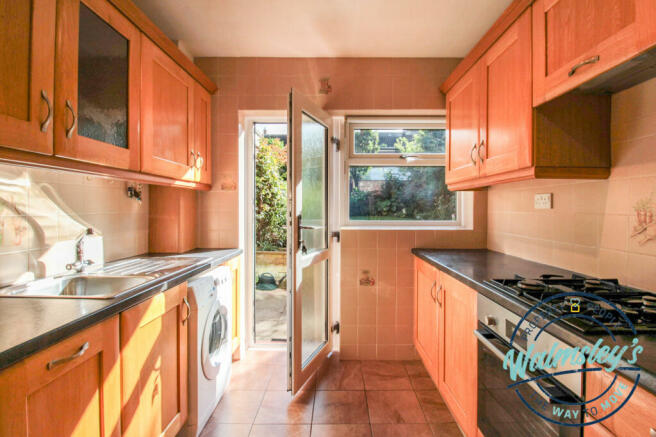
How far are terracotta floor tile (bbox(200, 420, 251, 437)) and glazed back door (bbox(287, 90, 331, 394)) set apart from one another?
0.34 m

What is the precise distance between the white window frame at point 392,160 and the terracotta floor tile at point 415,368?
1.12m

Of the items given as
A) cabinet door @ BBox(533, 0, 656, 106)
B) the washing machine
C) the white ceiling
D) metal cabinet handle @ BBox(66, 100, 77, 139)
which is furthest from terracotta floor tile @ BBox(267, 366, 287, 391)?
the white ceiling

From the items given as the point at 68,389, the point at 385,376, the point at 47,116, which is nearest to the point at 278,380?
the point at 385,376

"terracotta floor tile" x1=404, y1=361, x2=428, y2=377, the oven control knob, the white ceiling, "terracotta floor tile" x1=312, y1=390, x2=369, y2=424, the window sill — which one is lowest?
"terracotta floor tile" x1=312, y1=390, x2=369, y2=424

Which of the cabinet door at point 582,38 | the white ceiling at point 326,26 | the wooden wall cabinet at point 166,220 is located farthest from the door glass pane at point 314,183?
the cabinet door at point 582,38

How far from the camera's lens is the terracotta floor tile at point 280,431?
5.75 feet

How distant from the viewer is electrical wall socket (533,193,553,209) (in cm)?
179

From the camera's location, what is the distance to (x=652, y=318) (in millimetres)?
888

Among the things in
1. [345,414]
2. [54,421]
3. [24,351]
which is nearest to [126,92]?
[24,351]

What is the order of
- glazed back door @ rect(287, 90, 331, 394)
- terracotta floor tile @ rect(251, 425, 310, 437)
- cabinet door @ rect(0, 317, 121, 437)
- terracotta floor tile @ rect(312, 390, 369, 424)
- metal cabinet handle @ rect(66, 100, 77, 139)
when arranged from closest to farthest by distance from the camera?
cabinet door @ rect(0, 317, 121, 437) → metal cabinet handle @ rect(66, 100, 77, 139) → terracotta floor tile @ rect(251, 425, 310, 437) → terracotta floor tile @ rect(312, 390, 369, 424) → glazed back door @ rect(287, 90, 331, 394)

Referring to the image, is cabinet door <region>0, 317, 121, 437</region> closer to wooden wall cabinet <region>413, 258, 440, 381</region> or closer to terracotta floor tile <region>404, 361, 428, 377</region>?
wooden wall cabinet <region>413, 258, 440, 381</region>

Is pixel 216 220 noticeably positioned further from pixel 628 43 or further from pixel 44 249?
pixel 628 43

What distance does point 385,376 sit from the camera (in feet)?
7.78

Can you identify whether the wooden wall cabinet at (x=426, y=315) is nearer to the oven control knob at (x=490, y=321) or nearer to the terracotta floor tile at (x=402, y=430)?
the terracotta floor tile at (x=402, y=430)
